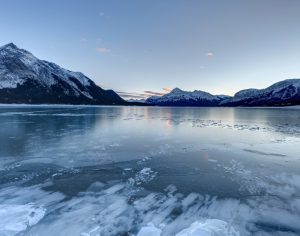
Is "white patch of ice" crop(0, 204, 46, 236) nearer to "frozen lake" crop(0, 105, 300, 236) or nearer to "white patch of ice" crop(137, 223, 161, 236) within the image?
"frozen lake" crop(0, 105, 300, 236)

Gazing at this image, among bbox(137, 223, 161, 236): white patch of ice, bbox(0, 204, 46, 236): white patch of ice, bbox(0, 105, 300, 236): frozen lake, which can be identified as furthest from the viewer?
bbox(0, 105, 300, 236): frozen lake

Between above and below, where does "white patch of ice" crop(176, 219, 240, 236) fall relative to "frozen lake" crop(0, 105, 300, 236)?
below

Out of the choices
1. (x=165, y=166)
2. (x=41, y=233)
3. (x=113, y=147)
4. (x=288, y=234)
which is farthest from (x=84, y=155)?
(x=288, y=234)

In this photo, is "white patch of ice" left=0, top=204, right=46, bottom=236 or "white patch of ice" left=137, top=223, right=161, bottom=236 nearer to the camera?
"white patch of ice" left=137, top=223, right=161, bottom=236

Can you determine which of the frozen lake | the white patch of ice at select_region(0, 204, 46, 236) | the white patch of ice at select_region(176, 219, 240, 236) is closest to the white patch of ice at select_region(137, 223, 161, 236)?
the frozen lake

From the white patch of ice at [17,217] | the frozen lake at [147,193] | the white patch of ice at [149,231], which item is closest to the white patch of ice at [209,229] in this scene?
the frozen lake at [147,193]

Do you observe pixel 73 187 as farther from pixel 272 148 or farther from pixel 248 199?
pixel 272 148

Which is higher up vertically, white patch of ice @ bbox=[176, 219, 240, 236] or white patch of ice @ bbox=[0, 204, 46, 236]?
white patch of ice @ bbox=[0, 204, 46, 236]

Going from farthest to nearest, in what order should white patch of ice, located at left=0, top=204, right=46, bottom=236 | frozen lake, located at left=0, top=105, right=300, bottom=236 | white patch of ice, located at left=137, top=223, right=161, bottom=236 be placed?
frozen lake, located at left=0, top=105, right=300, bottom=236, white patch of ice, located at left=0, top=204, right=46, bottom=236, white patch of ice, located at left=137, top=223, right=161, bottom=236

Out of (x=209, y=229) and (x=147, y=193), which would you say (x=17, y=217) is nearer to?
(x=147, y=193)

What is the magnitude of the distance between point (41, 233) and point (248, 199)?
250 inches

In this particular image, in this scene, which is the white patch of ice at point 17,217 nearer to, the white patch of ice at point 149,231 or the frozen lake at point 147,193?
the frozen lake at point 147,193

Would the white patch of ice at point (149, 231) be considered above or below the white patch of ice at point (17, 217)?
below

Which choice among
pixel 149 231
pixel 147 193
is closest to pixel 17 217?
pixel 149 231
